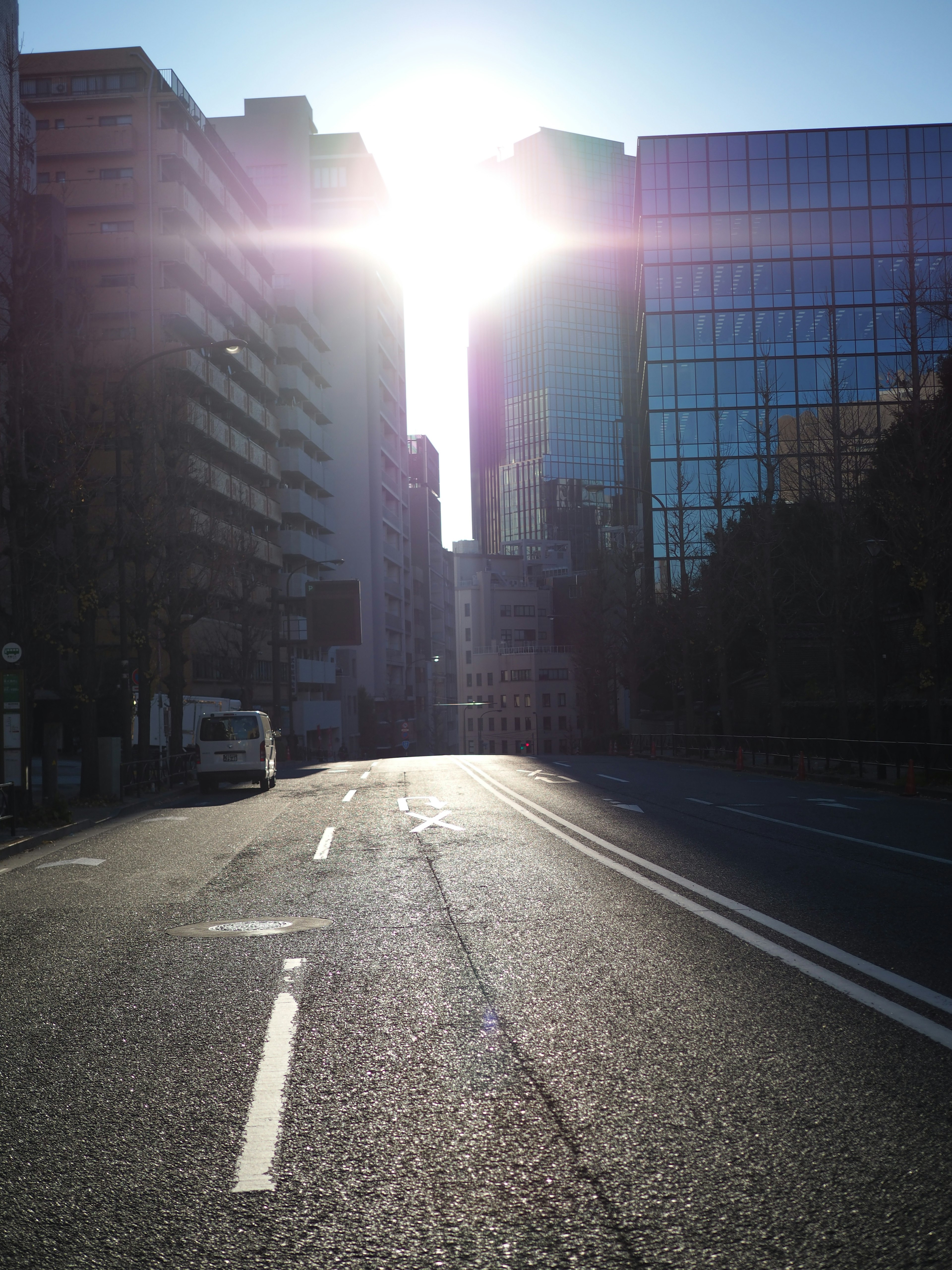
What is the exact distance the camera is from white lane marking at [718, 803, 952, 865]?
12742mm

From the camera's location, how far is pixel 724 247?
7181 centimetres

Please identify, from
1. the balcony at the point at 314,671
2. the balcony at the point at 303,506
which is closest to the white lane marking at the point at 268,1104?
the balcony at the point at 314,671

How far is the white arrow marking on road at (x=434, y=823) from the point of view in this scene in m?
17.0

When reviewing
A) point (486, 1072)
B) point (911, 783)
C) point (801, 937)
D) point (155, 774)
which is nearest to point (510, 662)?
point (155, 774)

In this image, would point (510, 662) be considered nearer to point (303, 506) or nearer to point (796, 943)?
point (303, 506)

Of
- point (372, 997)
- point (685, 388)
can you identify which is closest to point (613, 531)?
point (685, 388)

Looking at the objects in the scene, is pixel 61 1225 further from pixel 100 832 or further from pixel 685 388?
pixel 685 388

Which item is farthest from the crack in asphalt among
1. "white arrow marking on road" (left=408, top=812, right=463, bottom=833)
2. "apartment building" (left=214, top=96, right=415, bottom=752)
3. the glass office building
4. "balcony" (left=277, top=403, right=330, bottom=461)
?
"apartment building" (left=214, top=96, right=415, bottom=752)

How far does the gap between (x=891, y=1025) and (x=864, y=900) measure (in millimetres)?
4264

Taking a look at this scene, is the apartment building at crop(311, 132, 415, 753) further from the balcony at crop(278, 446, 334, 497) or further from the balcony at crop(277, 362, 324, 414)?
the balcony at crop(277, 362, 324, 414)

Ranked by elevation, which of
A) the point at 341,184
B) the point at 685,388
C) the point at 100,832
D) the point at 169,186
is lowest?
the point at 100,832

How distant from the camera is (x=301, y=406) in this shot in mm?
79188

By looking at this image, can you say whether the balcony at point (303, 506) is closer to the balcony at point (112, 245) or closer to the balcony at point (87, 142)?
the balcony at point (112, 245)

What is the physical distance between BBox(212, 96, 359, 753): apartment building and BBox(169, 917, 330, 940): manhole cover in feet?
198
